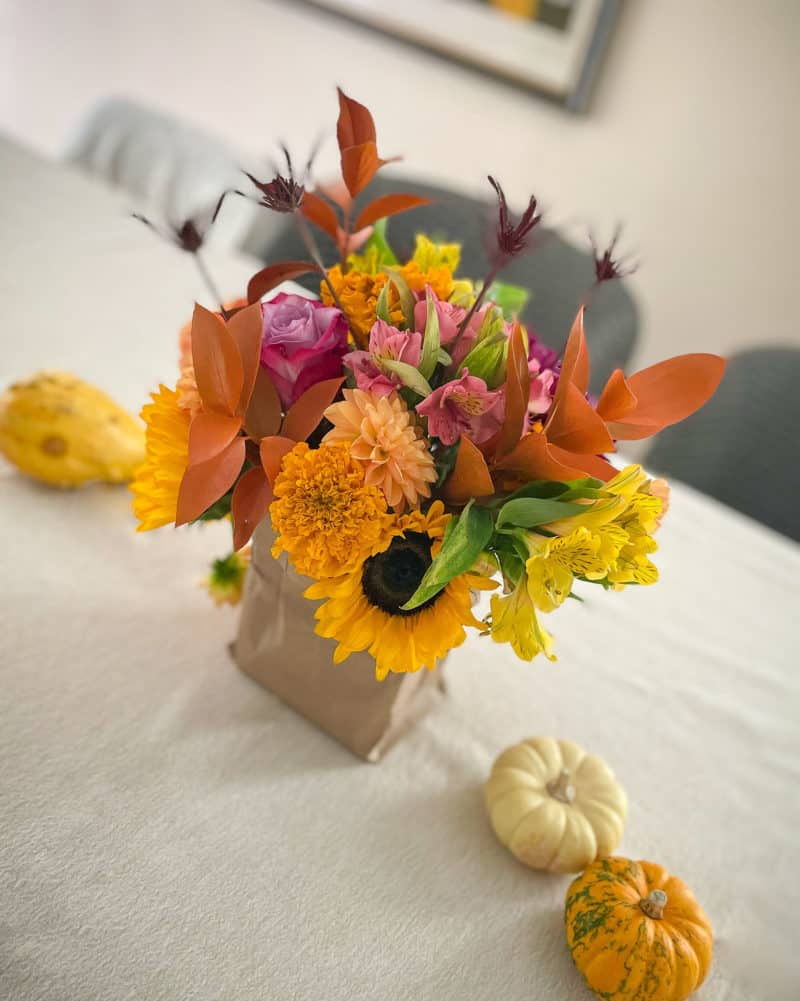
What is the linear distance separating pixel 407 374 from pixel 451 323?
0.19 feet

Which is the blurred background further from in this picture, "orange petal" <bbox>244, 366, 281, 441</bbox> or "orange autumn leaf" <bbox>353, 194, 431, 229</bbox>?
"orange petal" <bbox>244, 366, 281, 441</bbox>

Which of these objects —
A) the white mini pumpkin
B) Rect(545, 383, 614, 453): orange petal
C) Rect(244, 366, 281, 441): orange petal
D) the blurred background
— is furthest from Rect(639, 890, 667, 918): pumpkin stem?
the blurred background

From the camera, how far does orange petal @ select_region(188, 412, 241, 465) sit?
51 centimetres

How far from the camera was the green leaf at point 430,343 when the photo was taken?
51cm

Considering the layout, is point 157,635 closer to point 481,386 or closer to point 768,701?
point 481,386

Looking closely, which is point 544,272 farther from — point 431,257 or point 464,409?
point 464,409

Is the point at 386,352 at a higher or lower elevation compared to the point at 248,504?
higher

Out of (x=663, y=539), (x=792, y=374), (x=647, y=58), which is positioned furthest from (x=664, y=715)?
(x=647, y=58)

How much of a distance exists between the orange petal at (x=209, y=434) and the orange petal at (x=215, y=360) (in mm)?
11

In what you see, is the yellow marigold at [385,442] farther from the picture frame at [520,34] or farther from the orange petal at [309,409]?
the picture frame at [520,34]

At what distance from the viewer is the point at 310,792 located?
0.66 m

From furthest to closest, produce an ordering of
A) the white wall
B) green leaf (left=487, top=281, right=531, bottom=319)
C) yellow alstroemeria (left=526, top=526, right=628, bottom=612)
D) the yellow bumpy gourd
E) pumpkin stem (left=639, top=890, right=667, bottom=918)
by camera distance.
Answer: the white wall → the yellow bumpy gourd → green leaf (left=487, top=281, right=531, bottom=319) → pumpkin stem (left=639, top=890, right=667, bottom=918) → yellow alstroemeria (left=526, top=526, right=628, bottom=612)

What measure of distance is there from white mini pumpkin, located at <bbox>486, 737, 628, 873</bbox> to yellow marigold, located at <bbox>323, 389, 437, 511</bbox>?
0.90 feet

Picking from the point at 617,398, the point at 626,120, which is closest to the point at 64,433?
the point at 617,398
